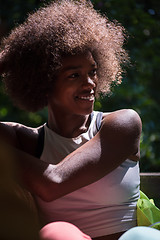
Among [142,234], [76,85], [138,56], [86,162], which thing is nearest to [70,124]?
[76,85]

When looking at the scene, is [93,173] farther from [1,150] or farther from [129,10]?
[129,10]

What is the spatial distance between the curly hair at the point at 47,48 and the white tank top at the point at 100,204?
0.32 metres

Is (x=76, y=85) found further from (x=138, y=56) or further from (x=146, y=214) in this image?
(x=138, y=56)

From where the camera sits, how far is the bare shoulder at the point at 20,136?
1.70 m

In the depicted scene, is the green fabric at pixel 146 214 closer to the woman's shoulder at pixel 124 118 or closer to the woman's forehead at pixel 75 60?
the woman's shoulder at pixel 124 118

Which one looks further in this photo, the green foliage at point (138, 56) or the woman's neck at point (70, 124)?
the green foliage at point (138, 56)

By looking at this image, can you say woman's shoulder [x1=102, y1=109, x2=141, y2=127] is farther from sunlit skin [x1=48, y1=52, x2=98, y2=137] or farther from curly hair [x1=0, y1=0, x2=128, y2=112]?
curly hair [x1=0, y1=0, x2=128, y2=112]

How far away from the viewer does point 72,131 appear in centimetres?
170

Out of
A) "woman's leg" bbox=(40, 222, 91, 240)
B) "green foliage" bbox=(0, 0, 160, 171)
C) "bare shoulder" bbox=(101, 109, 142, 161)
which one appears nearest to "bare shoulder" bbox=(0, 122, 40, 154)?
"bare shoulder" bbox=(101, 109, 142, 161)

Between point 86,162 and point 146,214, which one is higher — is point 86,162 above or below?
above

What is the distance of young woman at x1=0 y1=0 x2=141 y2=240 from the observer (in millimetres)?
1416

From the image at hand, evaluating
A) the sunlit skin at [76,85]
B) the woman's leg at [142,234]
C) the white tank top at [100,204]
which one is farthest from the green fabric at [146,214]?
the sunlit skin at [76,85]

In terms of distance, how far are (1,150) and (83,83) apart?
3.05 feet

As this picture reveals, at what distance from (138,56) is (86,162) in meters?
2.67
